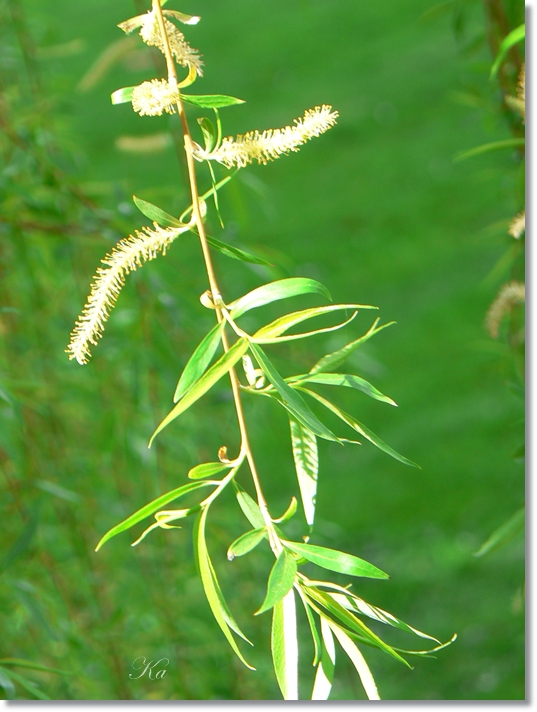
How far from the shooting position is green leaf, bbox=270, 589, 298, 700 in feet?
1.49

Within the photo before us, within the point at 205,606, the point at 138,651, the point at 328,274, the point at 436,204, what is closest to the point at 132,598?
the point at 138,651

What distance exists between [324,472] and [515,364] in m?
1.18

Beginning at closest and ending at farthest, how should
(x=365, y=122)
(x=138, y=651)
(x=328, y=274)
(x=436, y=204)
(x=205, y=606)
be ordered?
1. (x=138, y=651)
2. (x=205, y=606)
3. (x=328, y=274)
4. (x=436, y=204)
5. (x=365, y=122)

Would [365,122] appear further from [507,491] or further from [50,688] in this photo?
[50,688]

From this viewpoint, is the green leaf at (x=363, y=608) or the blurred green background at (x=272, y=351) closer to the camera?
the green leaf at (x=363, y=608)

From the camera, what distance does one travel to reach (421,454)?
6.32 ft

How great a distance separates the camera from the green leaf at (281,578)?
1.35 ft

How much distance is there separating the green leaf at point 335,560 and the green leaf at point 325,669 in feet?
0.14

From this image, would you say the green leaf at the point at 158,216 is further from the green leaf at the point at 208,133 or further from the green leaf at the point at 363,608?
the green leaf at the point at 363,608

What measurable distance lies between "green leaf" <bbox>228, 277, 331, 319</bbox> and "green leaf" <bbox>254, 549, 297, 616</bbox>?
0.42 feet

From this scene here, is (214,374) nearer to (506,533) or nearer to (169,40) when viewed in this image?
(169,40)
